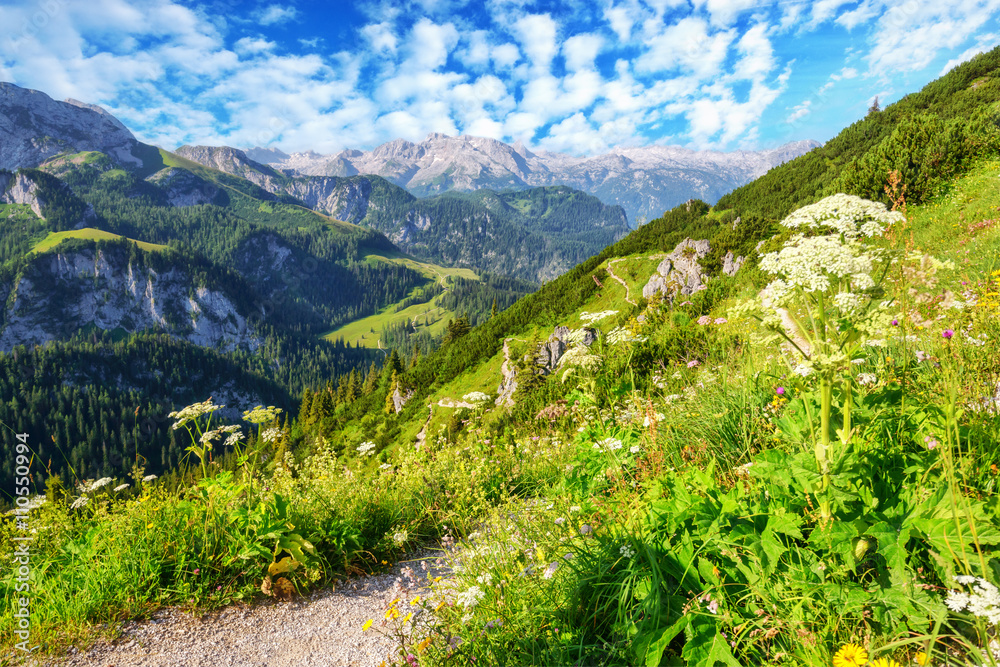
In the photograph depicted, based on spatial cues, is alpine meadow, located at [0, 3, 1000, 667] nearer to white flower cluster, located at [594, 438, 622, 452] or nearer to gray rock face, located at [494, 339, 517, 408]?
white flower cluster, located at [594, 438, 622, 452]

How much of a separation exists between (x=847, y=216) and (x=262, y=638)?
6795 mm

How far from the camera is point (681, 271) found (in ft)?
118

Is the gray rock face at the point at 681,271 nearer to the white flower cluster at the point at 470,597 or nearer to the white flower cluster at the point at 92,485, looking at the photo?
the white flower cluster at the point at 470,597

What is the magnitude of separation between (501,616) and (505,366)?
3990 centimetres

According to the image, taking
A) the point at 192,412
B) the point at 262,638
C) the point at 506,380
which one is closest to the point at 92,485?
the point at 192,412

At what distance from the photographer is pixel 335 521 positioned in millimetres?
5434

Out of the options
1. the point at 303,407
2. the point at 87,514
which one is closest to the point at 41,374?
the point at 303,407

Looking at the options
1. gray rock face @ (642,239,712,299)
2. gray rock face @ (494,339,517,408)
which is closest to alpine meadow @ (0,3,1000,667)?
gray rock face @ (642,239,712,299)

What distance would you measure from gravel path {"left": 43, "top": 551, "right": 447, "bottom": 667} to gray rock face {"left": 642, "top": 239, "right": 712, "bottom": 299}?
31776mm

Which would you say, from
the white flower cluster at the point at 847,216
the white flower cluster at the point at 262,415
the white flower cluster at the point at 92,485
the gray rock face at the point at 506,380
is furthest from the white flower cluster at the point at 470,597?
the gray rock face at the point at 506,380

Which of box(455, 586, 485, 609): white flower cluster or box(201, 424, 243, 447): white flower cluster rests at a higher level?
box(201, 424, 243, 447): white flower cluster

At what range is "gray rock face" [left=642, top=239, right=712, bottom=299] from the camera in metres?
33.6

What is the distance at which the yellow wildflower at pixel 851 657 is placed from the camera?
2.07 metres

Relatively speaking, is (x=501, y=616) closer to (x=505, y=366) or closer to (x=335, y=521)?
(x=335, y=521)
